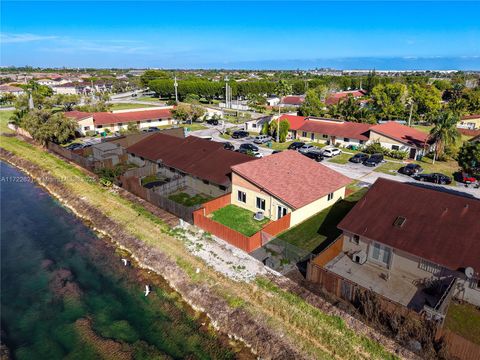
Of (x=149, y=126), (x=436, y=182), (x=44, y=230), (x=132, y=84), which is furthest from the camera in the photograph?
(x=132, y=84)

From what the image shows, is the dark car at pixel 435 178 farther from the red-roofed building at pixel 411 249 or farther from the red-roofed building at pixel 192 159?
the red-roofed building at pixel 192 159

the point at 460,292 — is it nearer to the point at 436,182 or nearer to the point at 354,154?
the point at 436,182

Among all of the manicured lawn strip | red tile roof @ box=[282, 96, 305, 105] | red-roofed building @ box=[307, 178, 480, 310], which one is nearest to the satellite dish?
red-roofed building @ box=[307, 178, 480, 310]

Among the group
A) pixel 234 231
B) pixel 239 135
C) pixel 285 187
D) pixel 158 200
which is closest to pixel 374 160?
pixel 285 187

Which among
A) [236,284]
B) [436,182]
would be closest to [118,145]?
[236,284]

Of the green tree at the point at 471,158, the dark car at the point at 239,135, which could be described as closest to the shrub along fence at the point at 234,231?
the green tree at the point at 471,158

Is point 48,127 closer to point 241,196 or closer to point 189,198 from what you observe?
point 189,198

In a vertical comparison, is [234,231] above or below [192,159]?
below
